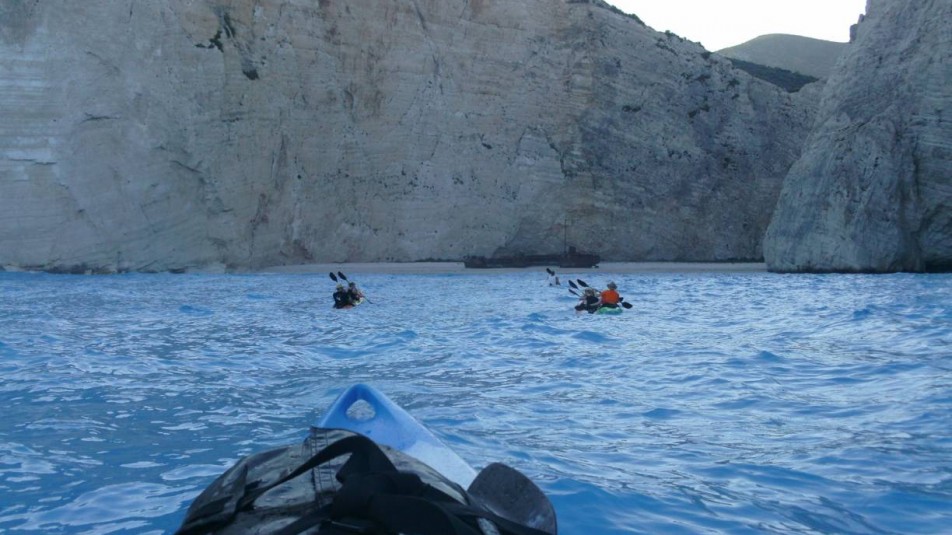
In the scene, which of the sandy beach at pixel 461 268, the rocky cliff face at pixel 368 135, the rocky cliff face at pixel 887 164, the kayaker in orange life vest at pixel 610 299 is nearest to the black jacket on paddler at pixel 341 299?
the kayaker in orange life vest at pixel 610 299

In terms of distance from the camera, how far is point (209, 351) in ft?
31.8

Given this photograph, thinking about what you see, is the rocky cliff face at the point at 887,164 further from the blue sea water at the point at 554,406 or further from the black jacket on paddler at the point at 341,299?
the black jacket on paddler at the point at 341,299

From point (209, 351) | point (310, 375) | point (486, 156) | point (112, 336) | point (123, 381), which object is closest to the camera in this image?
point (123, 381)

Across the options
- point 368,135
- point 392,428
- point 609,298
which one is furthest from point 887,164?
Answer: point 392,428

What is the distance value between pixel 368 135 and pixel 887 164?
67.3 feet

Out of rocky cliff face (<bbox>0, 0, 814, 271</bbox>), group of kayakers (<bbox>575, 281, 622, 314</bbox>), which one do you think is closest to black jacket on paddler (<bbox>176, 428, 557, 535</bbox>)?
group of kayakers (<bbox>575, 281, 622, 314</bbox>)

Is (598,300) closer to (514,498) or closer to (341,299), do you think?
(341,299)

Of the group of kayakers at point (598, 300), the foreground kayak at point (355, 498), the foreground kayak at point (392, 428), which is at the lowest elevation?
the group of kayakers at point (598, 300)

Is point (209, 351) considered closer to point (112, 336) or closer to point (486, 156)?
point (112, 336)

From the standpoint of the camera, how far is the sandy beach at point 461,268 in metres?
33.2

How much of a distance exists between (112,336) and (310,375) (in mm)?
4274

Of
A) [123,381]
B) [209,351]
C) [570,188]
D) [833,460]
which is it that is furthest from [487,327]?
[570,188]

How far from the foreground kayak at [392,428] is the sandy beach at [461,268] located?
2907 centimetres

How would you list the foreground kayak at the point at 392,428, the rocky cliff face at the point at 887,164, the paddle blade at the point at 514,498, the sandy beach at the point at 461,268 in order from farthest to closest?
the sandy beach at the point at 461,268 < the rocky cliff face at the point at 887,164 < the foreground kayak at the point at 392,428 < the paddle blade at the point at 514,498
